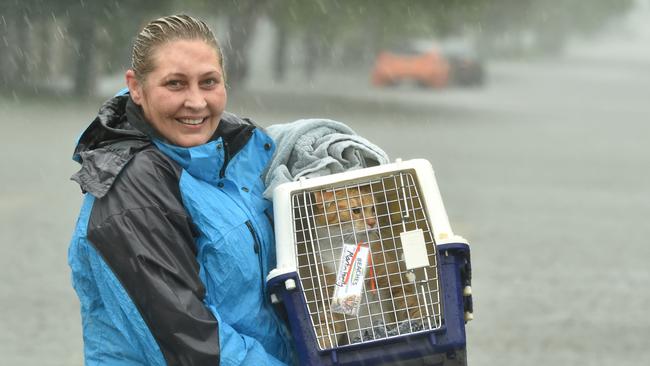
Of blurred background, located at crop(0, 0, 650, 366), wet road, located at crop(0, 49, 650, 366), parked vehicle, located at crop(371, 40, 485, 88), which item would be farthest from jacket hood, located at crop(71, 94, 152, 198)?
parked vehicle, located at crop(371, 40, 485, 88)

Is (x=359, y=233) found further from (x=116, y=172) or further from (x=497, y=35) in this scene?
(x=497, y=35)

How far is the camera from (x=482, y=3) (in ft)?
111

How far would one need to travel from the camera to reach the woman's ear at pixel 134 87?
2.76m

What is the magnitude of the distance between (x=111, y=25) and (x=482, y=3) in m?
10.5

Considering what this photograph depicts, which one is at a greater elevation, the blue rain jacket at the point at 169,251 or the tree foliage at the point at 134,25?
the tree foliage at the point at 134,25

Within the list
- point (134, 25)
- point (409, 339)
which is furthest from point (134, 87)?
point (134, 25)

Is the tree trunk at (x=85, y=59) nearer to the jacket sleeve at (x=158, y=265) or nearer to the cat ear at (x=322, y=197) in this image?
the cat ear at (x=322, y=197)

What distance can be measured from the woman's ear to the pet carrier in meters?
0.38

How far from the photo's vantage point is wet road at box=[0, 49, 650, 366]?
7.23 meters

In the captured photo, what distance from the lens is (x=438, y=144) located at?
18.7 meters

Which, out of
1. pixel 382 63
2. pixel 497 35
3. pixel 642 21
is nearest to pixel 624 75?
pixel 382 63

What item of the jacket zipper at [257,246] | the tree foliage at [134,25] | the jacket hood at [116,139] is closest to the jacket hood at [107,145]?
the jacket hood at [116,139]

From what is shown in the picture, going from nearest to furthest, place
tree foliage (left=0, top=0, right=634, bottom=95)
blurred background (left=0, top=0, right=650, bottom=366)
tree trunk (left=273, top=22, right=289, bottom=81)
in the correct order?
blurred background (left=0, top=0, right=650, bottom=366), tree foliage (left=0, top=0, right=634, bottom=95), tree trunk (left=273, top=22, right=289, bottom=81)

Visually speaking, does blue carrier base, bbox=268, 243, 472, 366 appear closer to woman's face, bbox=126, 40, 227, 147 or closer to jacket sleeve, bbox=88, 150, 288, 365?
jacket sleeve, bbox=88, 150, 288, 365
